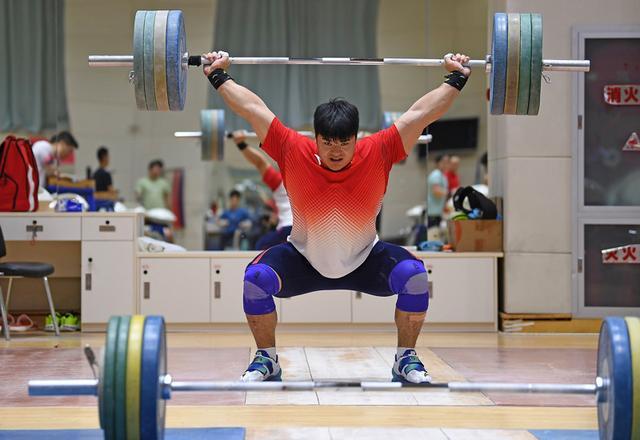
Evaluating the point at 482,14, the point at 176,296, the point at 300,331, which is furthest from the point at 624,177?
the point at 176,296

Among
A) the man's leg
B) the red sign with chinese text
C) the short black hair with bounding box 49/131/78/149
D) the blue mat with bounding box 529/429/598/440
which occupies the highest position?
the red sign with chinese text

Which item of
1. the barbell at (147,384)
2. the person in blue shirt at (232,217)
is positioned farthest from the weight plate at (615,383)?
the person in blue shirt at (232,217)

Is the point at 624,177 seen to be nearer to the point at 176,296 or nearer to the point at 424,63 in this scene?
the point at 424,63

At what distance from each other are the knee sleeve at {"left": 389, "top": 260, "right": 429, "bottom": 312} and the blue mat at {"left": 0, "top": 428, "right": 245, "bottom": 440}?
1.00 m

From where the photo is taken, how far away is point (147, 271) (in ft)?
20.7

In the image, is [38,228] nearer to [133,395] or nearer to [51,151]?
[51,151]

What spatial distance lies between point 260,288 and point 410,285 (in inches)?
23.4

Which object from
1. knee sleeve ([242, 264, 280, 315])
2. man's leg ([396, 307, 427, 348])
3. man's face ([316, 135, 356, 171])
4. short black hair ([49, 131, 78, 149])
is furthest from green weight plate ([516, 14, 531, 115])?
short black hair ([49, 131, 78, 149])

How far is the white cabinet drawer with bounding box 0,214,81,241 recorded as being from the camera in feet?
20.4

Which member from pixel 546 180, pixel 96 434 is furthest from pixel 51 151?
pixel 96 434

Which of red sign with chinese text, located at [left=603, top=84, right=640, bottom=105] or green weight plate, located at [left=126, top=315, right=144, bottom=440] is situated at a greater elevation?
red sign with chinese text, located at [left=603, top=84, right=640, bottom=105]

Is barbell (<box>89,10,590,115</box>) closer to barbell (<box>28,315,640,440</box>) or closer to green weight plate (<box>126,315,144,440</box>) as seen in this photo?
barbell (<box>28,315,640,440</box>)

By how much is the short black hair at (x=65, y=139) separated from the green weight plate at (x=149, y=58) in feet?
13.7

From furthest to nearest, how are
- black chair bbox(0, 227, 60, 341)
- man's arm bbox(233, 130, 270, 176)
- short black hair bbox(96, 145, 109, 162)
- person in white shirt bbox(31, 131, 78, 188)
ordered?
short black hair bbox(96, 145, 109, 162)
person in white shirt bbox(31, 131, 78, 188)
man's arm bbox(233, 130, 270, 176)
black chair bbox(0, 227, 60, 341)
